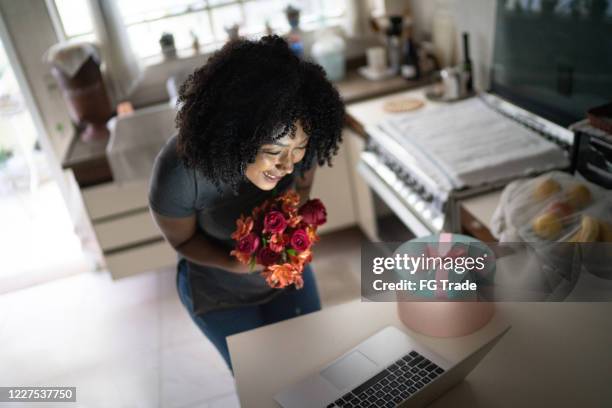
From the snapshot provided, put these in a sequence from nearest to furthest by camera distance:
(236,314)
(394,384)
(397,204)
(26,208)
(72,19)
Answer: (394,384)
(236,314)
(397,204)
(72,19)
(26,208)

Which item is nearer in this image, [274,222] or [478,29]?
[274,222]

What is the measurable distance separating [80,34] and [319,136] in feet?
6.91

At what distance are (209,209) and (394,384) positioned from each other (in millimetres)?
651

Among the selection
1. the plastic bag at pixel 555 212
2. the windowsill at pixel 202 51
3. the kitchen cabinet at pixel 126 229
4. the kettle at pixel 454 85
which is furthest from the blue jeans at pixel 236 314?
the windowsill at pixel 202 51

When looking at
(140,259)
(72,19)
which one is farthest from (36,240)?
(72,19)

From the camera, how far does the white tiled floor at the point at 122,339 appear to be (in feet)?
7.47

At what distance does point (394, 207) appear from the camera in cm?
217

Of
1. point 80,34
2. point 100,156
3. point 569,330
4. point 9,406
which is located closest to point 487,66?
point 569,330

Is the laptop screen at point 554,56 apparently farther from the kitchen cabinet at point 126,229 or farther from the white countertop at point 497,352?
the kitchen cabinet at point 126,229

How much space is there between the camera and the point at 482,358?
42.4 inches

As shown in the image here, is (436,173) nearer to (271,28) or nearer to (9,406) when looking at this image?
(271,28)

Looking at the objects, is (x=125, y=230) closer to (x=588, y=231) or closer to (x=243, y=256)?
(x=243, y=256)

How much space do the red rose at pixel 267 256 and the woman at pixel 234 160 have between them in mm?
147

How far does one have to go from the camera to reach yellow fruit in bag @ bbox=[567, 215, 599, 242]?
1.27 m
